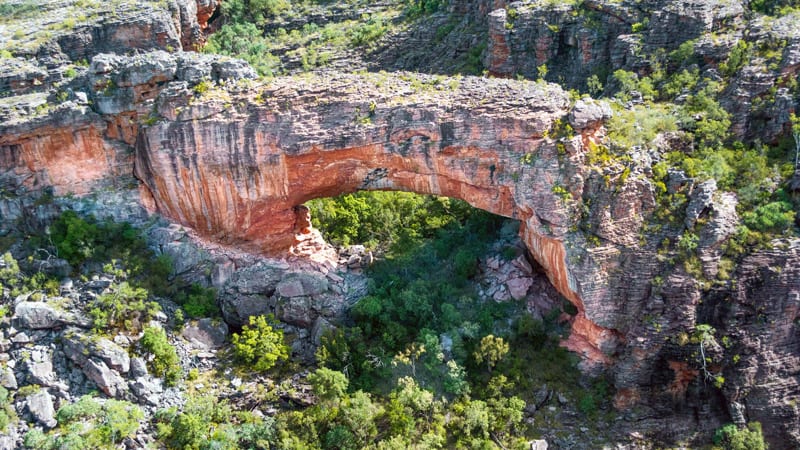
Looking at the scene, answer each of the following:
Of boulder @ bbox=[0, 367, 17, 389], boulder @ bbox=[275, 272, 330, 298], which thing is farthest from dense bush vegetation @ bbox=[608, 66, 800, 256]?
boulder @ bbox=[0, 367, 17, 389]

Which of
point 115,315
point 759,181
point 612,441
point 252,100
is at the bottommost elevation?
point 612,441

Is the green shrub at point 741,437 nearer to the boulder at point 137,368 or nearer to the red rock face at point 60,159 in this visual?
the boulder at point 137,368

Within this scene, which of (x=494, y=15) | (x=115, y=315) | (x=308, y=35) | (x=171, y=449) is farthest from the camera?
(x=308, y=35)

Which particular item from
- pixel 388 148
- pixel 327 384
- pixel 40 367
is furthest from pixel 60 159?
pixel 327 384

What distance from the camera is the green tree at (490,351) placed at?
26.8 m

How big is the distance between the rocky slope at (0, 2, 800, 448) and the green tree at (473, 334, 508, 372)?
2.67 metres

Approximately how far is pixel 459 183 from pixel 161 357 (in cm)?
1061

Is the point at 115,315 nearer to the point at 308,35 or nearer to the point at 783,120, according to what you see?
the point at 308,35

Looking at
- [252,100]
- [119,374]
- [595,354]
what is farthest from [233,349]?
[595,354]

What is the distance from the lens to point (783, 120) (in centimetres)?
2677

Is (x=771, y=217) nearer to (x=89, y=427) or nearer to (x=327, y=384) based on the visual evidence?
(x=327, y=384)

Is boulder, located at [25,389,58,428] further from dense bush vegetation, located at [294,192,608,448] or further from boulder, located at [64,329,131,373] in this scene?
dense bush vegetation, located at [294,192,608,448]

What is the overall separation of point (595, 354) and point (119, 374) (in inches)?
572

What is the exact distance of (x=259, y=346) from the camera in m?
27.1
